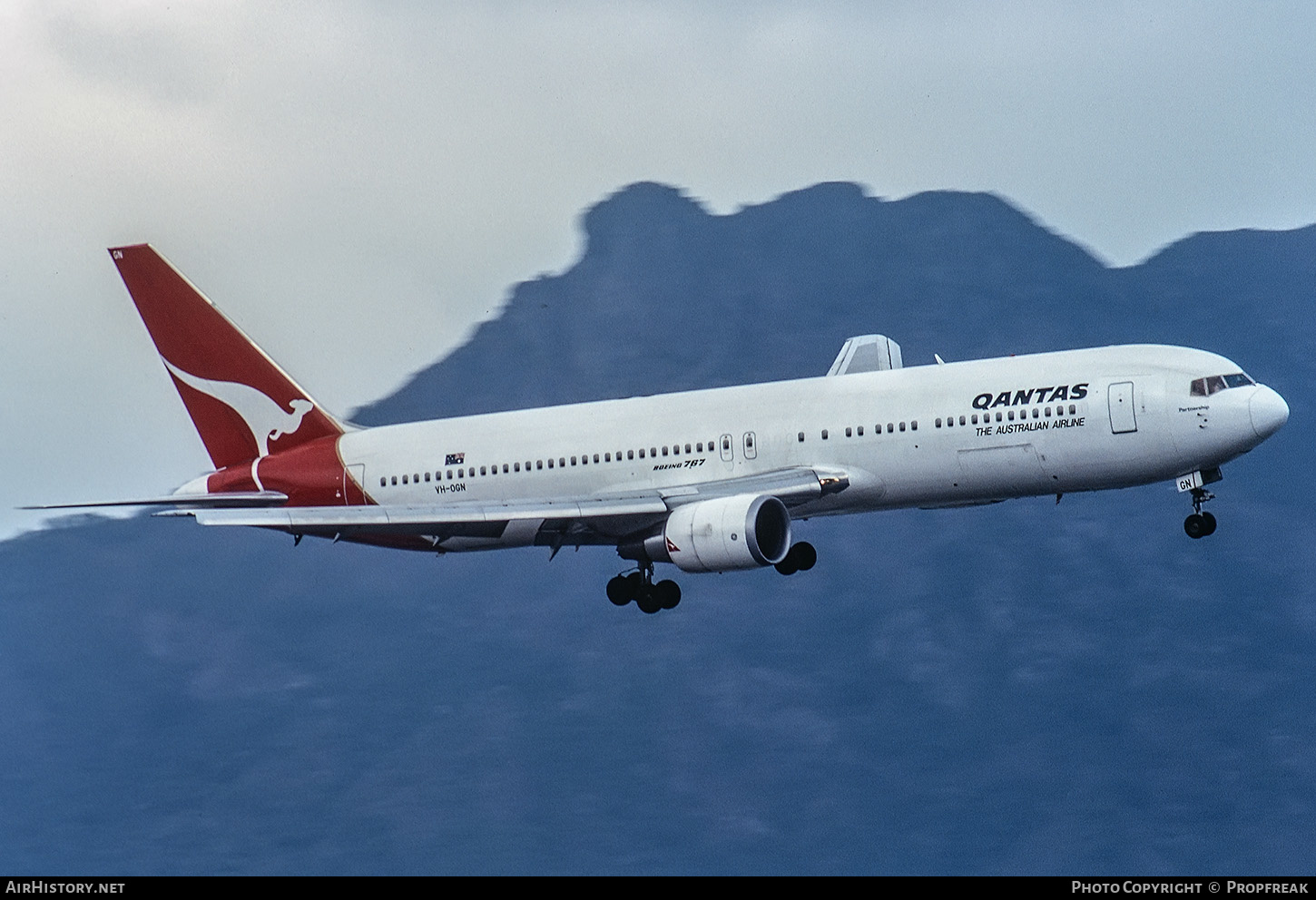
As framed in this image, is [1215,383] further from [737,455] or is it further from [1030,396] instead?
[737,455]

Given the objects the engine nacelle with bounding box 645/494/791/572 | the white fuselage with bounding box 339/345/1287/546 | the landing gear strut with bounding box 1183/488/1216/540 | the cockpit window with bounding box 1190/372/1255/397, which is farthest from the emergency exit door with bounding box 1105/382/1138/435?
the engine nacelle with bounding box 645/494/791/572

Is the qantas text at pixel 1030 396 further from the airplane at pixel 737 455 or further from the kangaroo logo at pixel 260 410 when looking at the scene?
the kangaroo logo at pixel 260 410

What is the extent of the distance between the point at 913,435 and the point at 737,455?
4.72 meters

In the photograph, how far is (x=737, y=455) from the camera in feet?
150

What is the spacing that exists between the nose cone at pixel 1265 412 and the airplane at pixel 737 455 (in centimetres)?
5

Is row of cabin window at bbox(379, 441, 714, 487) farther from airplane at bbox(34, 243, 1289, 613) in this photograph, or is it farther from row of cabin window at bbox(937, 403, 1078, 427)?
row of cabin window at bbox(937, 403, 1078, 427)

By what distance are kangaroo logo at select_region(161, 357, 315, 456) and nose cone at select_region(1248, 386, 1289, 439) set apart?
26713mm

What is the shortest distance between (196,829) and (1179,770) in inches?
4050

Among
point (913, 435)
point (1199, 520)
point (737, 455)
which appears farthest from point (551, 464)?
point (1199, 520)

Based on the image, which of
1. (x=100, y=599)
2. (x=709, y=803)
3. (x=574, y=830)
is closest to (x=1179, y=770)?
(x=709, y=803)

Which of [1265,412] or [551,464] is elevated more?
[551,464]

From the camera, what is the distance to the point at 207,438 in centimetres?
5441

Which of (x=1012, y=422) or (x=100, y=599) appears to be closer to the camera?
(x=1012, y=422)
